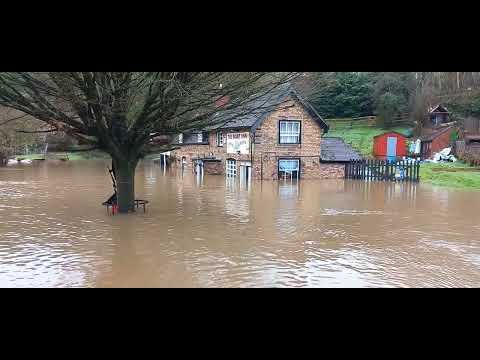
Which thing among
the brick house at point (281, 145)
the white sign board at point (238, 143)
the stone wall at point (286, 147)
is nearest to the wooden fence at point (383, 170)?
the brick house at point (281, 145)

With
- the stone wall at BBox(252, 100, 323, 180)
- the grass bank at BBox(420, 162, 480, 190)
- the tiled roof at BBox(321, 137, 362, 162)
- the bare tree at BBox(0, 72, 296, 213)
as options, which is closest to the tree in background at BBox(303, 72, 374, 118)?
the tiled roof at BBox(321, 137, 362, 162)

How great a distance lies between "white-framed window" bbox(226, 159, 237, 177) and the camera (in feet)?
99.0

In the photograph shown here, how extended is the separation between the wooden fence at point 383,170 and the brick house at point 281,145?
2.72 ft

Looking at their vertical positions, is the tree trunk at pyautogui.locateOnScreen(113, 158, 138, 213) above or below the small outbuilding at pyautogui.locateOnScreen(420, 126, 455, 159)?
below

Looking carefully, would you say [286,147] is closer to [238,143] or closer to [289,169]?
[289,169]

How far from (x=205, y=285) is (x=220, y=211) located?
8254 mm

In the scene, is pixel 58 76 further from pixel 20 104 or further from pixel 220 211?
pixel 220 211

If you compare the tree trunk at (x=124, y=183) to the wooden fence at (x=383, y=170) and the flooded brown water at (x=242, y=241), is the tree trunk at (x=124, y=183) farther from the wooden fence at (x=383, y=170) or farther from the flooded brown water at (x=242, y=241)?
the wooden fence at (x=383, y=170)

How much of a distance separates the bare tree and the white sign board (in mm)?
12827

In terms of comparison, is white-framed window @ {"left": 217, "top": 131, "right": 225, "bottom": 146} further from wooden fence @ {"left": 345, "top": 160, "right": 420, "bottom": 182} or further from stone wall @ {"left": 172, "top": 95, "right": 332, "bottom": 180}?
wooden fence @ {"left": 345, "top": 160, "right": 420, "bottom": 182}

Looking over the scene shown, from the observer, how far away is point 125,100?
12.3 m

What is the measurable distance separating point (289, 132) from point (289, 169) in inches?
97.9

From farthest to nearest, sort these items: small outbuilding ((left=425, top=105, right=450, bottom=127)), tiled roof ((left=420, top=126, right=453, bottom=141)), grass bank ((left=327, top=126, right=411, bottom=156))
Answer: small outbuilding ((left=425, top=105, right=450, bottom=127)) → grass bank ((left=327, top=126, right=411, bottom=156)) → tiled roof ((left=420, top=126, right=453, bottom=141))

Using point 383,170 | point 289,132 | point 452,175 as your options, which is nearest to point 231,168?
point 289,132
